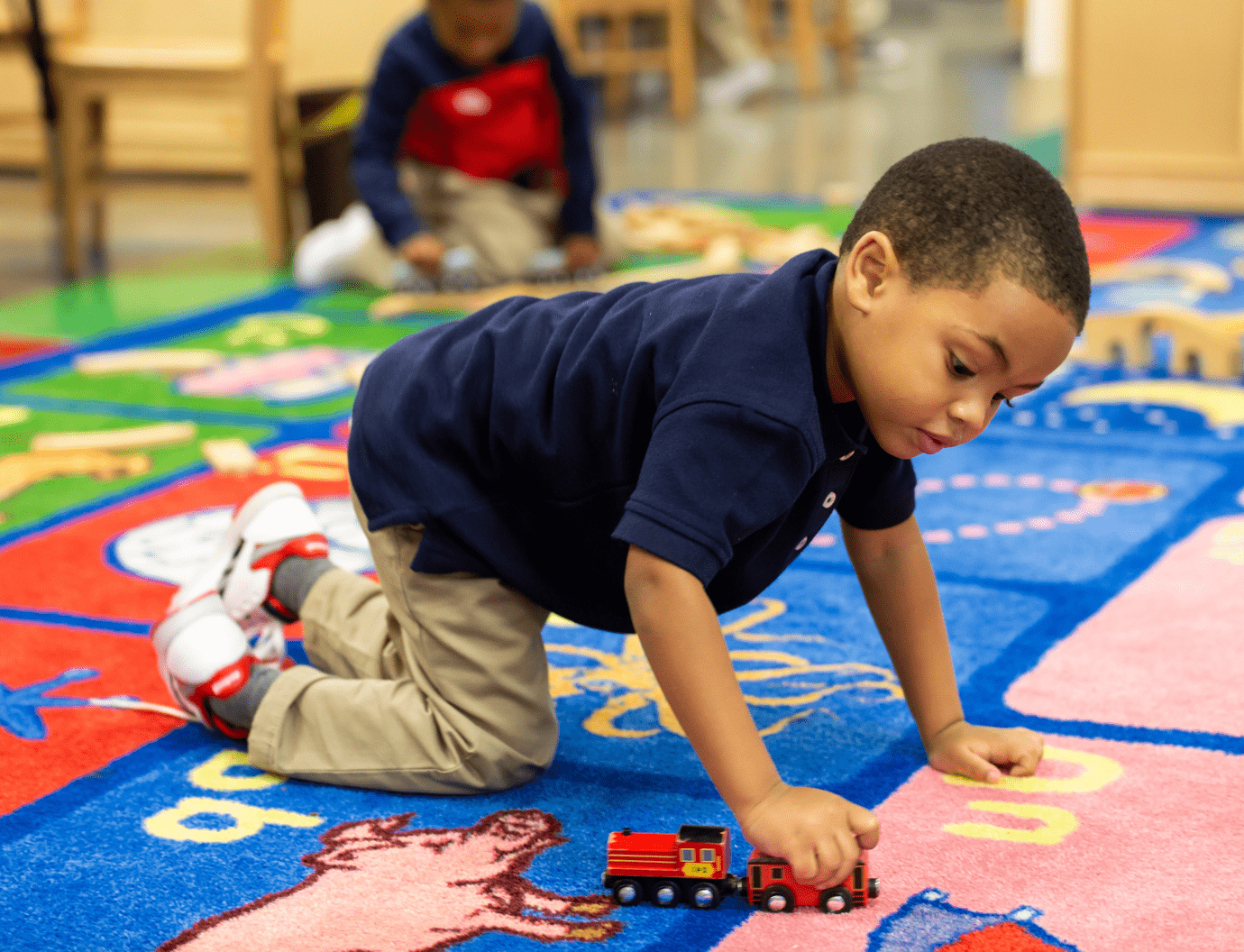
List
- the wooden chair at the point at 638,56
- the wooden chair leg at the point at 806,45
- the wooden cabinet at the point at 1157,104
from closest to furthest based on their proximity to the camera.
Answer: the wooden cabinet at the point at 1157,104 < the wooden chair at the point at 638,56 < the wooden chair leg at the point at 806,45

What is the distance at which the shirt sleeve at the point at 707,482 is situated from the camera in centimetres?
83

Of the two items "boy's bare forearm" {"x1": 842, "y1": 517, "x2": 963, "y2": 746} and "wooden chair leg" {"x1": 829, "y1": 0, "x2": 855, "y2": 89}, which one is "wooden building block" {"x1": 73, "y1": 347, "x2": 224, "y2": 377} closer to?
"boy's bare forearm" {"x1": 842, "y1": 517, "x2": 963, "y2": 746}

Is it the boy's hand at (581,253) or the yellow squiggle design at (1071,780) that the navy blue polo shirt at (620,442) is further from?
the boy's hand at (581,253)

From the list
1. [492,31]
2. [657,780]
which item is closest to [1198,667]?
[657,780]

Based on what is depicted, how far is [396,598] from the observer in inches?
42.7

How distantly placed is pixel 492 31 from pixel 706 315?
190cm

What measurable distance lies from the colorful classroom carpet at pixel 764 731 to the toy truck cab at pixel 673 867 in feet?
0.05

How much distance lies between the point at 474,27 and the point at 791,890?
2082mm

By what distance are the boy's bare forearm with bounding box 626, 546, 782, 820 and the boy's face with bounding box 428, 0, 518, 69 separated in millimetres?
1939

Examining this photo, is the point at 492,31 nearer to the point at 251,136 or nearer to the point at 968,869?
the point at 251,136

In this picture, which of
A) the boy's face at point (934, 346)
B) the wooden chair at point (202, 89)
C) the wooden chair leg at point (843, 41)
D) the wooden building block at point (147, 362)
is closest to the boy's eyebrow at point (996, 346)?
the boy's face at point (934, 346)

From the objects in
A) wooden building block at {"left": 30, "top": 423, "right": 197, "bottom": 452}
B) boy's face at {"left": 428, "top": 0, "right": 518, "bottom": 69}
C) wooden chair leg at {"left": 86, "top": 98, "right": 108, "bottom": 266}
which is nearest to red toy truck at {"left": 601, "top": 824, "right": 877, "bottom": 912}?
wooden building block at {"left": 30, "top": 423, "right": 197, "bottom": 452}

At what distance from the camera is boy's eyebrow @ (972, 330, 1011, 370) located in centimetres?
82

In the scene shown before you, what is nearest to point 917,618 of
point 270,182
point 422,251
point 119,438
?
point 119,438
